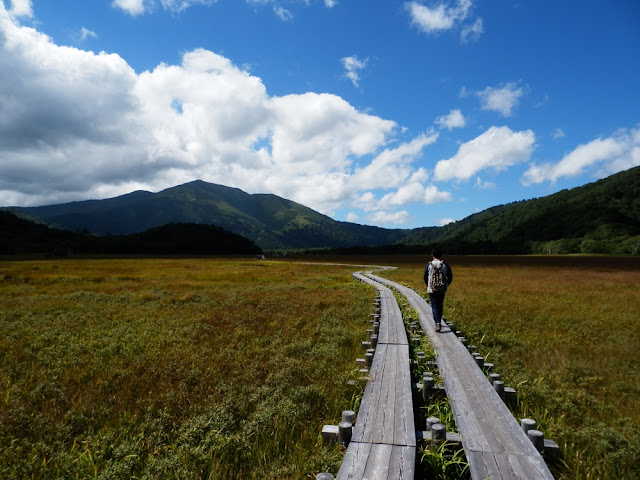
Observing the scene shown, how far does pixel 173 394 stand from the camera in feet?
23.9

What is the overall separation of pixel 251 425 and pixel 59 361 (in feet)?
24.3

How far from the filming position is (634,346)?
35.6 ft

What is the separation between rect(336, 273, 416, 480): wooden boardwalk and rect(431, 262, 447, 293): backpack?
12.2 ft

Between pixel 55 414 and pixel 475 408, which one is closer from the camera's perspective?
pixel 475 408

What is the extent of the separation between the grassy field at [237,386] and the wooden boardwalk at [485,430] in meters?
0.86

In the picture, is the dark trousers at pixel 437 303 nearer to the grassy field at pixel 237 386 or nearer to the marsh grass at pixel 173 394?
the grassy field at pixel 237 386

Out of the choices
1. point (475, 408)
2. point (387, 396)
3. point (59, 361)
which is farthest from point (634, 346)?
point (59, 361)

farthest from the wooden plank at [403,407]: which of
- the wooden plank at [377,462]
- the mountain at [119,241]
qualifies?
the mountain at [119,241]

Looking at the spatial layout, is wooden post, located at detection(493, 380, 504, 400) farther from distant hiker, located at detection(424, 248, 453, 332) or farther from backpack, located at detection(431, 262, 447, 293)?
backpack, located at detection(431, 262, 447, 293)

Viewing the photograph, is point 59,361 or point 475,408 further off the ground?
point 475,408

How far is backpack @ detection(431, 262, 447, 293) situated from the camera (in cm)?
1120

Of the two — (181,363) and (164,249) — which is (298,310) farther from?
(164,249)

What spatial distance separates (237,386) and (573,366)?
932cm

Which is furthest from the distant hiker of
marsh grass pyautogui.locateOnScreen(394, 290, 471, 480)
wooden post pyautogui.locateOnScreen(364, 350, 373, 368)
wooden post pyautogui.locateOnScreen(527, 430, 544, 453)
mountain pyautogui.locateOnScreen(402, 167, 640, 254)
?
mountain pyautogui.locateOnScreen(402, 167, 640, 254)
